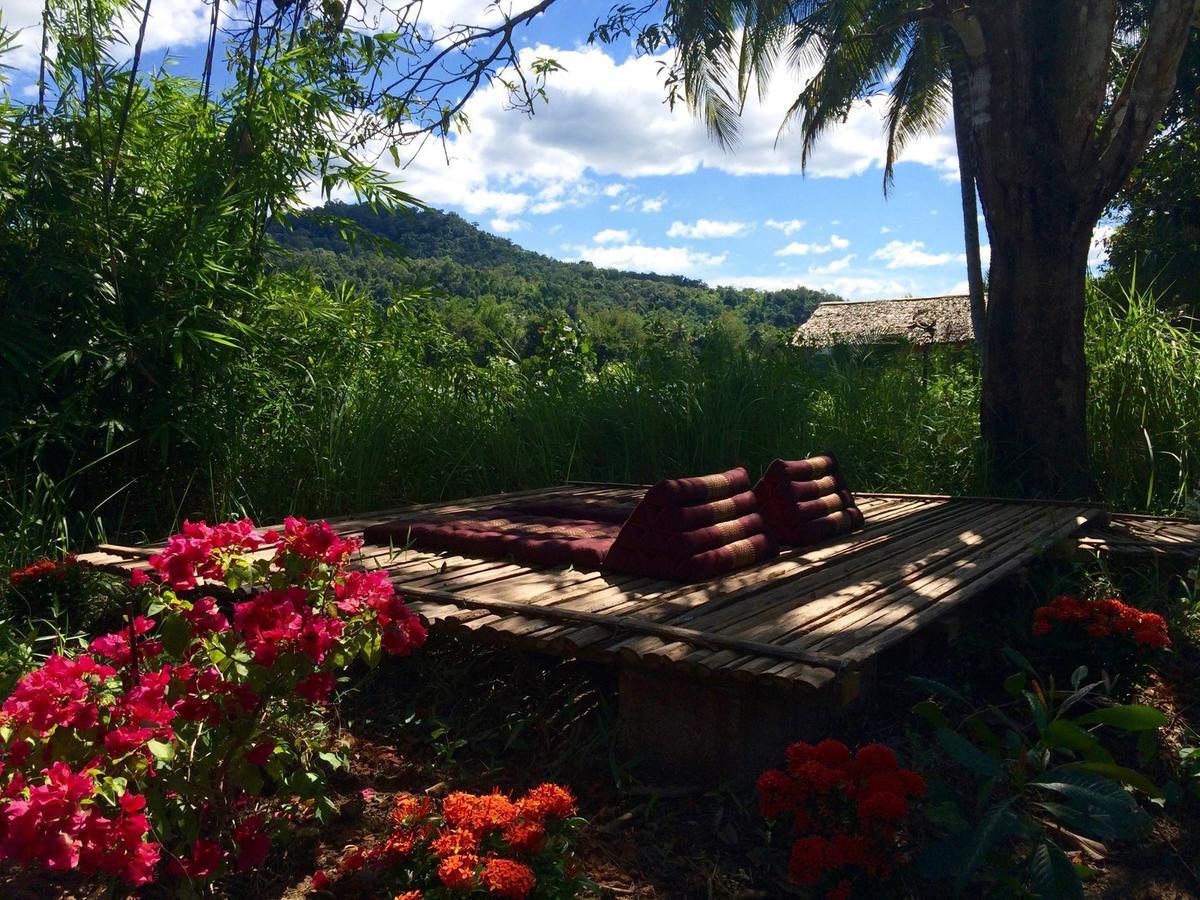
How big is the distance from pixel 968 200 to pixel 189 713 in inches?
479

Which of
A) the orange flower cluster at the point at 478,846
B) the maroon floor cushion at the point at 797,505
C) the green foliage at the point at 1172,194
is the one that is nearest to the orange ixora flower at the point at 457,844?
the orange flower cluster at the point at 478,846

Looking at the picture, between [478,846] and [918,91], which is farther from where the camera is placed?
[918,91]

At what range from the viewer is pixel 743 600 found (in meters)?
2.73

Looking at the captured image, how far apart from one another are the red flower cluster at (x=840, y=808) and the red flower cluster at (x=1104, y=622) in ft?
4.26

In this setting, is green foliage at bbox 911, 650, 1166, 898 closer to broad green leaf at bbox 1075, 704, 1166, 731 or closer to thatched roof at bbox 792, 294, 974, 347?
broad green leaf at bbox 1075, 704, 1166, 731

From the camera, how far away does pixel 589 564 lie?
3113mm

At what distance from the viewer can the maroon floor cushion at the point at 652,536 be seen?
9.77 feet

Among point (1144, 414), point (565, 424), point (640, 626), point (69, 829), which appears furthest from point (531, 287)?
point (69, 829)

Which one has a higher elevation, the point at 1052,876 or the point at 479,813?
the point at 479,813

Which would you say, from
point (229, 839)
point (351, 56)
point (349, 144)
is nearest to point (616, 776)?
point (229, 839)

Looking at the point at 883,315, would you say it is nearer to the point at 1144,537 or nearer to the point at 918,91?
the point at 918,91

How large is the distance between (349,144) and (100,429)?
1.84m

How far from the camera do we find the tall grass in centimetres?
418

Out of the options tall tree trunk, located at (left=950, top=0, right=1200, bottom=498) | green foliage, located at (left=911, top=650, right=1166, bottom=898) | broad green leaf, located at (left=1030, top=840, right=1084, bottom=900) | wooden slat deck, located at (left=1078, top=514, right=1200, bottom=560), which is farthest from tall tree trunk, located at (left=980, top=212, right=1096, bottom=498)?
broad green leaf, located at (left=1030, top=840, right=1084, bottom=900)
